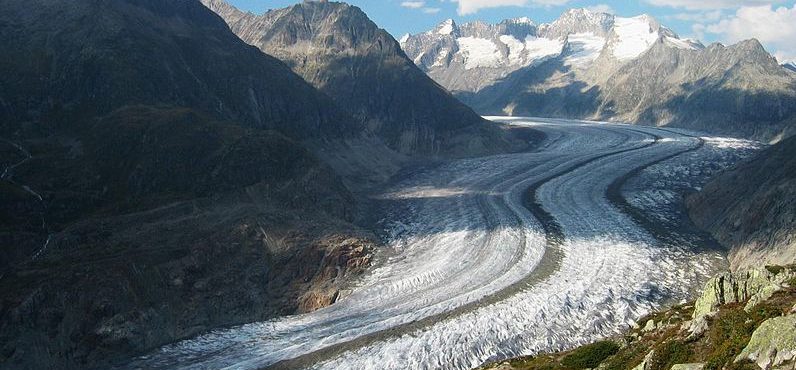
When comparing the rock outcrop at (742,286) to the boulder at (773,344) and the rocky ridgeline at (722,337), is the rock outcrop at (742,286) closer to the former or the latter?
the rocky ridgeline at (722,337)

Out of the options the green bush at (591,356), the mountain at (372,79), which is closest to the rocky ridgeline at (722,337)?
the green bush at (591,356)

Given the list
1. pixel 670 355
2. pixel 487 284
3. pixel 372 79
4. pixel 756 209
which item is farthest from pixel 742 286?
pixel 372 79

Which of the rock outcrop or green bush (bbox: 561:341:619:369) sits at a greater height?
the rock outcrop

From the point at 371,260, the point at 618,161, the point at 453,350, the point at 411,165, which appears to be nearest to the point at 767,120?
the point at 618,161

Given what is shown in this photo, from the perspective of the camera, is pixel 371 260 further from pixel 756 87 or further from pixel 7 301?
pixel 756 87

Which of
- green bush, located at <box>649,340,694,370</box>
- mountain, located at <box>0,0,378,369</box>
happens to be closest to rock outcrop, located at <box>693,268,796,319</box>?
green bush, located at <box>649,340,694,370</box>

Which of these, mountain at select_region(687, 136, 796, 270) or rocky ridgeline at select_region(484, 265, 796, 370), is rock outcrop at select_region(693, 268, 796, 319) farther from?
mountain at select_region(687, 136, 796, 270)
